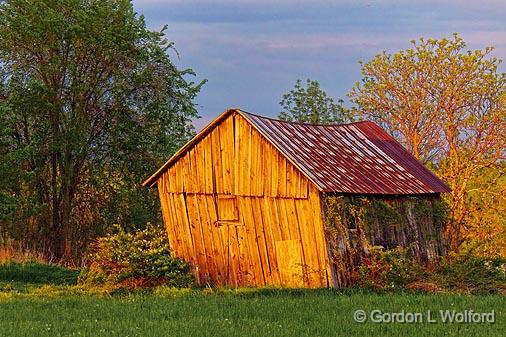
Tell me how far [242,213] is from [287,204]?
5.88ft

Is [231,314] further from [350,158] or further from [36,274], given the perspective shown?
[36,274]

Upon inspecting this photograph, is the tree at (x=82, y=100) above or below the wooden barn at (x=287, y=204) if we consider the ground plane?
above

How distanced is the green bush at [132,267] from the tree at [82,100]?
9960 millimetres

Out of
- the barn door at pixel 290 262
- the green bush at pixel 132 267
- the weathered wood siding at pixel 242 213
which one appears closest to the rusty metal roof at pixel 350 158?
the weathered wood siding at pixel 242 213

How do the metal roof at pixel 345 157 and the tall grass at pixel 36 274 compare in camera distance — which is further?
the tall grass at pixel 36 274

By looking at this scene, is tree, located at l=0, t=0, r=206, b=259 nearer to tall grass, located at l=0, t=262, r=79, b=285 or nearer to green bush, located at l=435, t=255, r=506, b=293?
tall grass, located at l=0, t=262, r=79, b=285

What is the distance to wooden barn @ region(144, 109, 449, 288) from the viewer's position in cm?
2338

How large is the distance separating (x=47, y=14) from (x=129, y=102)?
5220mm

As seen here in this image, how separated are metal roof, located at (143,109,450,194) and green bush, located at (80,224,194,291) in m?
2.47

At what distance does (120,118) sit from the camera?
3744 centimetres

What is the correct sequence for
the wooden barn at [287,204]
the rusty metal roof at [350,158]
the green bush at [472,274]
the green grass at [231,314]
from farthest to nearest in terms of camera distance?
1. the rusty metal roof at [350,158]
2. the wooden barn at [287,204]
3. the green bush at [472,274]
4. the green grass at [231,314]

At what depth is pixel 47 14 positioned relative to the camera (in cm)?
3500

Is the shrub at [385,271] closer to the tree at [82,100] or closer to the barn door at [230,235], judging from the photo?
the barn door at [230,235]

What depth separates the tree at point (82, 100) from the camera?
116 ft
